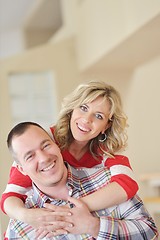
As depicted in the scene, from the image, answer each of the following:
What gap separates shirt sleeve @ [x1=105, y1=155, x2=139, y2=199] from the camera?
965mm

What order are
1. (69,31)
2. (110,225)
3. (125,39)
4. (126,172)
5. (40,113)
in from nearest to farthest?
(110,225), (126,172), (125,39), (40,113), (69,31)

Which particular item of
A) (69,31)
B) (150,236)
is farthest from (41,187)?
(69,31)

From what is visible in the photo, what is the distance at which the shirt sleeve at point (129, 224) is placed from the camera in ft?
2.92

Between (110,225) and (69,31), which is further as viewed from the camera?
(69,31)

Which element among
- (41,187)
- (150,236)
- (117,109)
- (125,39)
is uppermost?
(125,39)

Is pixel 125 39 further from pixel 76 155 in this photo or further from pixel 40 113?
pixel 76 155

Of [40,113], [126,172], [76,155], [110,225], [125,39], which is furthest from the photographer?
[40,113]

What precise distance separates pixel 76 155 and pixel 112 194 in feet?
0.87

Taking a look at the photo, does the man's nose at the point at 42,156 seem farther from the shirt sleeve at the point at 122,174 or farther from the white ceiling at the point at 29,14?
the white ceiling at the point at 29,14

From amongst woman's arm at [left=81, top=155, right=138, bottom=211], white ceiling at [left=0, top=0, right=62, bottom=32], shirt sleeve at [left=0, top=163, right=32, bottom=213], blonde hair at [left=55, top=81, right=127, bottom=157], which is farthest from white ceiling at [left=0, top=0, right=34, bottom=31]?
woman's arm at [left=81, top=155, right=138, bottom=211]

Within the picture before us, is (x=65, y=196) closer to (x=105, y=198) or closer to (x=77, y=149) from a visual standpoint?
(x=105, y=198)

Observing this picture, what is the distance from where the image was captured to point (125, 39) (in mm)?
2742

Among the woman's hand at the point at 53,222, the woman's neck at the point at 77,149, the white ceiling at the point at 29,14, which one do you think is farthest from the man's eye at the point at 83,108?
the white ceiling at the point at 29,14

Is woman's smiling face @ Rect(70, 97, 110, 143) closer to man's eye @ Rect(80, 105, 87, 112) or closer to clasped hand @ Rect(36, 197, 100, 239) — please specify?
man's eye @ Rect(80, 105, 87, 112)
